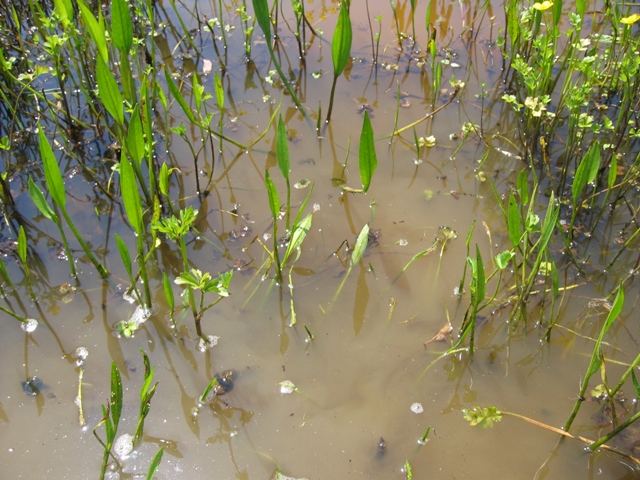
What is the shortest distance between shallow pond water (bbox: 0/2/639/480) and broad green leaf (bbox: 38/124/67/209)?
41 cm

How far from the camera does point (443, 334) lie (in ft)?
6.05

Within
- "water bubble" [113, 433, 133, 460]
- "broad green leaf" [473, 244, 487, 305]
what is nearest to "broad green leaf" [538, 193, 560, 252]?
"broad green leaf" [473, 244, 487, 305]

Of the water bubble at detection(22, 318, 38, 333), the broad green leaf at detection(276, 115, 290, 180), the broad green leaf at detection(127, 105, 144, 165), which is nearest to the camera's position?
the broad green leaf at detection(127, 105, 144, 165)

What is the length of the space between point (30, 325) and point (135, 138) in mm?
759

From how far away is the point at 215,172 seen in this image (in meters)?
2.40

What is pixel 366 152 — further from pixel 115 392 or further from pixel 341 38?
pixel 115 392

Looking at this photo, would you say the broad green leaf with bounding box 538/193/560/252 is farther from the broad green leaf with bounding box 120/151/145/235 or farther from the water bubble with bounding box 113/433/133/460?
the water bubble with bounding box 113/433/133/460

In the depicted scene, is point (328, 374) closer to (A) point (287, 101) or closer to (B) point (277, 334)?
(B) point (277, 334)

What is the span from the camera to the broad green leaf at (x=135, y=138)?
1626mm

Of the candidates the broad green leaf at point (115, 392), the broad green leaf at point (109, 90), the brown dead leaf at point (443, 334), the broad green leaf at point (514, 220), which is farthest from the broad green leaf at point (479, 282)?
the broad green leaf at point (109, 90)

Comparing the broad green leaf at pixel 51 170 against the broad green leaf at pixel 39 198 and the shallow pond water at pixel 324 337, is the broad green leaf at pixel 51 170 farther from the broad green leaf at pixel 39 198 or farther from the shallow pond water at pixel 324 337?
the shallow pond water at pixel 324 337

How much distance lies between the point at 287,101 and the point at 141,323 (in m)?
1.34

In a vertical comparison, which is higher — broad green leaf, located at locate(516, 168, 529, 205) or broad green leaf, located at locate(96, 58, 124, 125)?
broad green leaf, located at locate(96, 58, 124, 125)

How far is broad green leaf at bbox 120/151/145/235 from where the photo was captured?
5.06 ft
